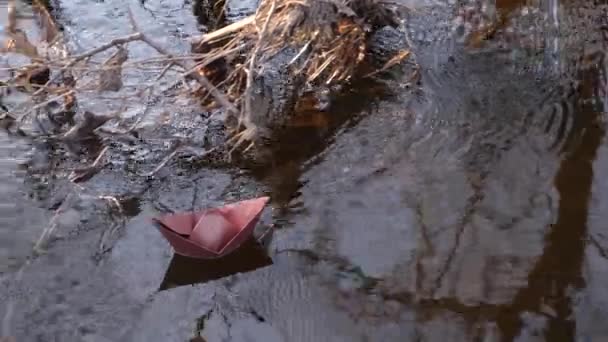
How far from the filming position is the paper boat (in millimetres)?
4523

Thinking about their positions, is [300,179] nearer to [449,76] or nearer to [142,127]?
[142,127]

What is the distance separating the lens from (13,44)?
19.4 feet

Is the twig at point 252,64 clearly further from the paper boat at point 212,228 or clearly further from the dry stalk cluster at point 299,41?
the paper boat at point 212,228

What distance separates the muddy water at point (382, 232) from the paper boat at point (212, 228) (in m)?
0.12

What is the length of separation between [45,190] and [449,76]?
10.6ft

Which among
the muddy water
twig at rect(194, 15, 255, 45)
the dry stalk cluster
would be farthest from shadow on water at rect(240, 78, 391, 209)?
twig at rect(194, 15, 255, 45)

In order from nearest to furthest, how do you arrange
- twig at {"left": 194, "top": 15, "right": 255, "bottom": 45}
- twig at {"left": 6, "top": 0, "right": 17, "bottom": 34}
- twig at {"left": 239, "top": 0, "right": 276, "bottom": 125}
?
twig at {"left": 239, "top": 0, "right": 276, "bottom": 125}
twig at {"left": 194, "top": 15, "right": 255, "bottom": 45}
twig at {"left": 6, "top": 0, "right": 17, "bottom": 34}

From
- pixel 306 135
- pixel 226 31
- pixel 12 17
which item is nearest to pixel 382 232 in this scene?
pixel 306 135

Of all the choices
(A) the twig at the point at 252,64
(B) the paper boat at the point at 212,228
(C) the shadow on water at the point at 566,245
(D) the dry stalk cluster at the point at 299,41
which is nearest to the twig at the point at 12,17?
(D) the dry stalk cluster at the point at 299,41

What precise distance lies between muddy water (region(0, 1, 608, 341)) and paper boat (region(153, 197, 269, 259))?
12 centimetres

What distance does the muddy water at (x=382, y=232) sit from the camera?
167 inches

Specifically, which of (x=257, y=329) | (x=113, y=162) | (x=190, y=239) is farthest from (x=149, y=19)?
(x=257, y=329)

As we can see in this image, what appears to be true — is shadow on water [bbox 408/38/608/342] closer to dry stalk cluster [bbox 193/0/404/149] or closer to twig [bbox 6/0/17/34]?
dry stalk cluster [bbox 193/0/404/149]

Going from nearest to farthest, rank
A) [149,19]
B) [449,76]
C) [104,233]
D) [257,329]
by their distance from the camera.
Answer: [257,329] < [104,233] < [449,76] < [149,19]
